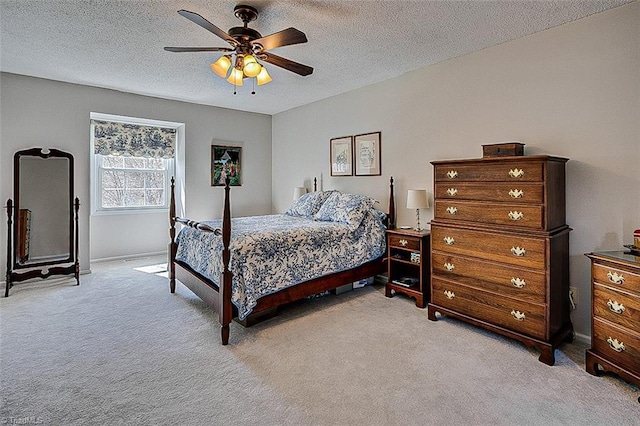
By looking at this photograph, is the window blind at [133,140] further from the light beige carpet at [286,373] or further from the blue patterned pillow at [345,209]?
the blue patterned pillow at [345,209]

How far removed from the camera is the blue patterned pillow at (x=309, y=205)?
4.41 metres

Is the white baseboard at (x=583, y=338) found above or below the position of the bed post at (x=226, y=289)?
below

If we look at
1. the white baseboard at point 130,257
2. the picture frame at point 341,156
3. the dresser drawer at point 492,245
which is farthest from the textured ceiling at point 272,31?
the white baseboard at point 130,257

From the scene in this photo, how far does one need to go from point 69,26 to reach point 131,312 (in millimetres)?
2496

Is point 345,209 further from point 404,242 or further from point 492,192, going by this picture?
point 492,192

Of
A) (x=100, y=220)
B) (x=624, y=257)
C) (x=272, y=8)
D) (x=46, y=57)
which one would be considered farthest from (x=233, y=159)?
(x=624, y=257)

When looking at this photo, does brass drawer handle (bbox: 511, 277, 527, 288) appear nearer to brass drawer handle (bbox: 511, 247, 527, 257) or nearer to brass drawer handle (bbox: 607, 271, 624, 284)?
brass drawer handle (bbox: 511, 247, 527, 257)

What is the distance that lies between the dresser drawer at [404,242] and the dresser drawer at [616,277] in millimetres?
1471

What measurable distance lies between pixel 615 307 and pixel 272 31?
315 cm

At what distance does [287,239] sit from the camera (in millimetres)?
3104

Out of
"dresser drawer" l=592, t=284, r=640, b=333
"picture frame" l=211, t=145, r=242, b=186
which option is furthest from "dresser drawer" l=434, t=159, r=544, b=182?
"picture frame" l=211, t=145, r=242, b=186

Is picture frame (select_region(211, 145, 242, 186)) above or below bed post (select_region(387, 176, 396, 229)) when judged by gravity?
above

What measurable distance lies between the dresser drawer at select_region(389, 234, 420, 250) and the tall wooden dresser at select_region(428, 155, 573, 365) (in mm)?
416

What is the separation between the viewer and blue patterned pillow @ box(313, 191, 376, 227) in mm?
3777
